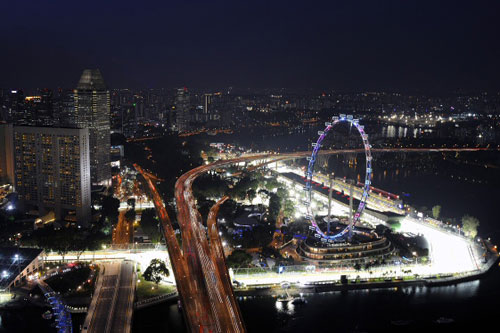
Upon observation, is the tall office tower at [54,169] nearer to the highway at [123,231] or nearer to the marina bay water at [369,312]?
the highway at [123,231]

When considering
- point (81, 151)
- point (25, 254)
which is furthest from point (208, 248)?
point (81, 151)

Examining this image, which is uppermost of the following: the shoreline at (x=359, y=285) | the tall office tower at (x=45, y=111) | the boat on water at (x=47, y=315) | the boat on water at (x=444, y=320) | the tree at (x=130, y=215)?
the tall office tower at (x=45, y=111)

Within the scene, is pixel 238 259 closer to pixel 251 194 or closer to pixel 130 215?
pixel 130 215

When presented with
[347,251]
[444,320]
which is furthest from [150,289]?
[444,320]

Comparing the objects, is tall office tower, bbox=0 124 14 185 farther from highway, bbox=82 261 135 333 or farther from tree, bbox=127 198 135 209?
highway, bbox=82 261 135 333

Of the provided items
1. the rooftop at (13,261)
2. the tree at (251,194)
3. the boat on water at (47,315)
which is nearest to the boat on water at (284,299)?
the boat on water at (47,315)

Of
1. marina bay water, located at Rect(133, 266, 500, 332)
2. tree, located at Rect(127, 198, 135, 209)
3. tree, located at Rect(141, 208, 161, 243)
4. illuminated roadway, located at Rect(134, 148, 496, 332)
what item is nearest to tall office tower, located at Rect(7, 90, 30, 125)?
tree, located at Rect(127, 198, 135, 209)
